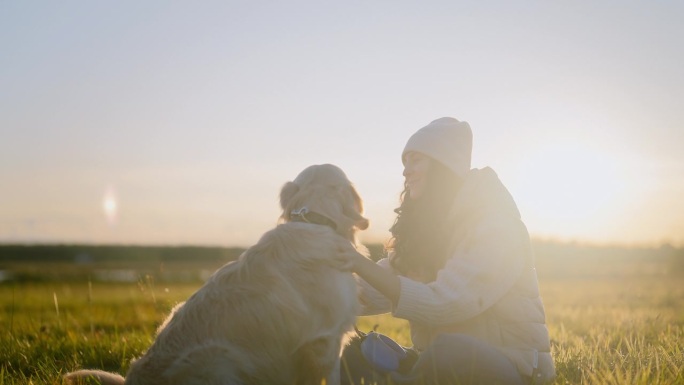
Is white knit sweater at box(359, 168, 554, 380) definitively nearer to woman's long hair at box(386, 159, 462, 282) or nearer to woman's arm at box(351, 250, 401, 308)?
woman's arm at box(351, 250, 401, 308)

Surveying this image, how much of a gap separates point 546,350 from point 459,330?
659 mm

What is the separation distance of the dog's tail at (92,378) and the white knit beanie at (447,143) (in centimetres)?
292

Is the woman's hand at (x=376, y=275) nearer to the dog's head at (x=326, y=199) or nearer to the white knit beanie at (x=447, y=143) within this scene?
the dog's head at (x=326, y=199)

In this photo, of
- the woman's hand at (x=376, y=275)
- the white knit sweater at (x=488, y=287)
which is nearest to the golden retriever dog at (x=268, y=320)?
the woman's hand at (x=376, y=275)

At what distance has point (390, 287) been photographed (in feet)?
14.8

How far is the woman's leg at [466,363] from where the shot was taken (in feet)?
14.3

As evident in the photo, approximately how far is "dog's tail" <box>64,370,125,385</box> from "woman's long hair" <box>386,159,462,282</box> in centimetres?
248

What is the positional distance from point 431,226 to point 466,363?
1226mm

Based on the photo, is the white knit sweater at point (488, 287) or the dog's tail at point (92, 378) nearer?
the white knit sweater at point (488, 287)

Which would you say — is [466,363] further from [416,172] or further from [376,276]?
[416,172]

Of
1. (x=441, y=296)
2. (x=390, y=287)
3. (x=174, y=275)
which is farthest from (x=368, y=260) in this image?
(x=174, y=275)

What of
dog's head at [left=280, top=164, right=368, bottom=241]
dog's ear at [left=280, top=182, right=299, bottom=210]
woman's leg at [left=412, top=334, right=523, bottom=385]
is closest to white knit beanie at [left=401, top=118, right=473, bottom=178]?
dog's head at [left=280, top=164, right=368, bottom=241]

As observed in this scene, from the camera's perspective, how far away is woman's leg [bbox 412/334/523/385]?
435 centimetres

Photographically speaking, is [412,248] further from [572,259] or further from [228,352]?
[572,259]
